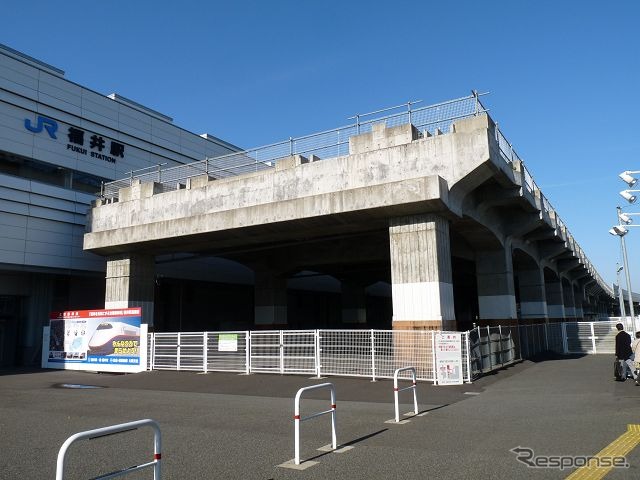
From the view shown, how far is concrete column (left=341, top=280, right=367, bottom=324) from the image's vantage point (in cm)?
4466

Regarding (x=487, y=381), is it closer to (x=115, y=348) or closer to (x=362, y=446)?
(x=362, y=446)

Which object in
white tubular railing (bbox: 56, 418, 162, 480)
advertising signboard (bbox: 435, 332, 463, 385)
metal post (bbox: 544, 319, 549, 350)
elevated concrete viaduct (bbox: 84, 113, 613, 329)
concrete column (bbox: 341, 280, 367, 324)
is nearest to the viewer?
white tubular railing (bbox: 56, 418, 162, 480)

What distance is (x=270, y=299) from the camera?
32625mm

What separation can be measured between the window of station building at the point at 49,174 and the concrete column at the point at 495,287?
2284 cm

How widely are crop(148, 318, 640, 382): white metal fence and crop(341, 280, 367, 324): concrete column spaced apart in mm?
21878

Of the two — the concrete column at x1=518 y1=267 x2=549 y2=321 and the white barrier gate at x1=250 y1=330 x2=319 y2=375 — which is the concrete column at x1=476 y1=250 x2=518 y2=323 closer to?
the concrete column at x1=518 y1=267 x2=549 y2=321

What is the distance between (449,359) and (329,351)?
162 inches

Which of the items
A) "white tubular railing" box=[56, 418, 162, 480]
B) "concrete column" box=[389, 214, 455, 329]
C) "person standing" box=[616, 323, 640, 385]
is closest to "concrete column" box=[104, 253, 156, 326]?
"concrete column" box=[389, 214, 455, 329]

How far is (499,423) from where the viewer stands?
955 centimetres

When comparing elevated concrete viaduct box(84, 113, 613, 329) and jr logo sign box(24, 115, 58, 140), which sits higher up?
jr logo sign box(24, 115, 58, 140)

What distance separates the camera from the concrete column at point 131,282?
25.8 metres

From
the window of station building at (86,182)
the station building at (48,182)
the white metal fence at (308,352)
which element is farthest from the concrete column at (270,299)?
the white metal fence at (308,352)

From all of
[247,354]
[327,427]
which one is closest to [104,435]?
[327,427]

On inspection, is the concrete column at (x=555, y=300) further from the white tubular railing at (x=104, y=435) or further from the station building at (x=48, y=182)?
the white tubular railing at (x=104, y=435)
